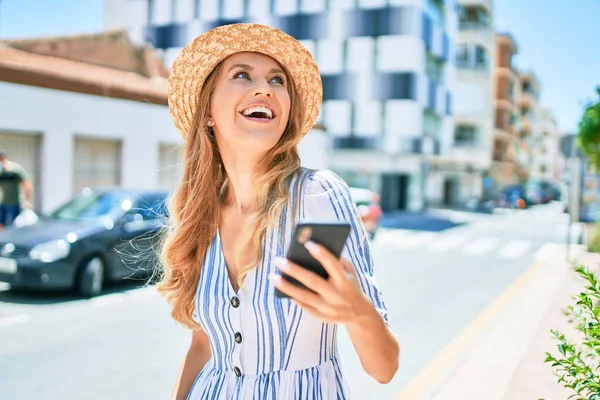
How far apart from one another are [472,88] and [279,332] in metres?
49.8

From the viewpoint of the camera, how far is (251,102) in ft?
→ 5.49

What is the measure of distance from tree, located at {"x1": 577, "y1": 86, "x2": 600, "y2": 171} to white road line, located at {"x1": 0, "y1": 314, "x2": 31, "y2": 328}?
287 inches

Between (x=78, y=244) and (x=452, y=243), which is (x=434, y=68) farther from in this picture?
(x=78, y=244)

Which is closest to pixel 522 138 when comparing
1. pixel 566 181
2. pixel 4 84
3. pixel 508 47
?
Answer: pixel 508 47

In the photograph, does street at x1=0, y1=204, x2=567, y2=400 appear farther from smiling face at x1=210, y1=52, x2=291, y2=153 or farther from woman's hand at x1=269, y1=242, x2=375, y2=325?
woman's hand at x1=269, y1=242, x2=375, y2=325

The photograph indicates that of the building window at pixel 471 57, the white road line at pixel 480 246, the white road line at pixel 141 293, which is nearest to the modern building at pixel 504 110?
the building window at pixel 471 57

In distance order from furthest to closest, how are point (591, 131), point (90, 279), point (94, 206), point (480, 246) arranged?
point (480, 246), point (94, 206), point (591, 131), point (90, 279)

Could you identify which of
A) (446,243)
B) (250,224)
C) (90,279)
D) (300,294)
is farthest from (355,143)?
(300,294)

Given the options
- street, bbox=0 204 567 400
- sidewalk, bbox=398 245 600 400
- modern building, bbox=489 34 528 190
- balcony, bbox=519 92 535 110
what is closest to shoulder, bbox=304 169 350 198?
sidewalk, bbox=398 245 600 400

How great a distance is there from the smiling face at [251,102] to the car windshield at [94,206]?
24.5 ft

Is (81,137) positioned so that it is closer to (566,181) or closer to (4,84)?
(4,84)

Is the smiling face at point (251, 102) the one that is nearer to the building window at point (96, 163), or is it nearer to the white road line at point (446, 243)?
the white road line at point (446, 243)

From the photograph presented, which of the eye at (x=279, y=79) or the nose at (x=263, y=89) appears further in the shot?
the eye at (x=279, y=79)

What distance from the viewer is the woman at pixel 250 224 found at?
1522 mm
